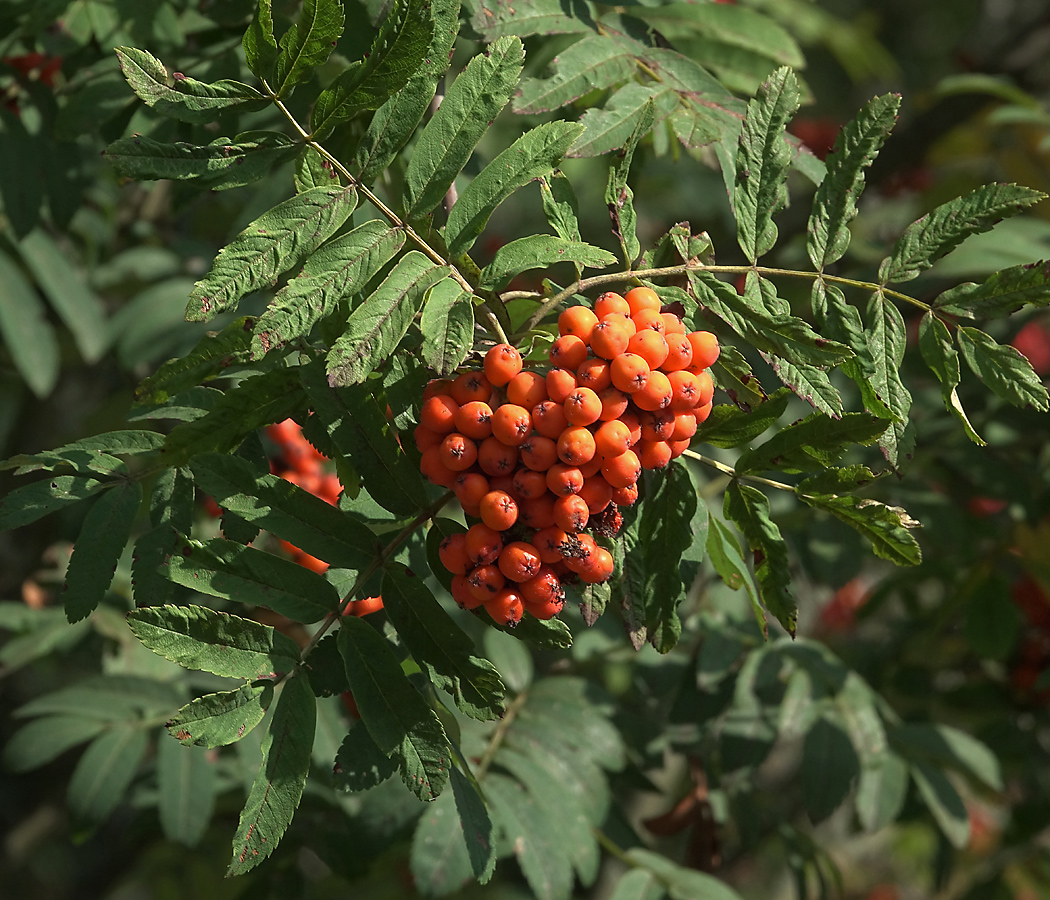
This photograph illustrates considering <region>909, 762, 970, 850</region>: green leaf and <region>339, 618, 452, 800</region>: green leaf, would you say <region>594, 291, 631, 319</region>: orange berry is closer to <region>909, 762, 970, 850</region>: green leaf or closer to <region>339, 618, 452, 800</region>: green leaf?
<region>339, 618, 452, 800</region>: green leaf

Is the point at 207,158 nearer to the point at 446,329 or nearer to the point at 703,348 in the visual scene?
the point at 446,329

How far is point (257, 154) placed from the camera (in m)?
1.04

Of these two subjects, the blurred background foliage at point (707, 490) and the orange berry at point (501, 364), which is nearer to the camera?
the orange berry at point (501, 364)

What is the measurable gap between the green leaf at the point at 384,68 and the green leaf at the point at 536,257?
0.21m

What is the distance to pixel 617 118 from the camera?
Result: 121cm

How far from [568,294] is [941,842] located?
217cm

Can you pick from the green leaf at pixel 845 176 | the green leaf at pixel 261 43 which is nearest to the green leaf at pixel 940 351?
the green leaf at pixel 845 176

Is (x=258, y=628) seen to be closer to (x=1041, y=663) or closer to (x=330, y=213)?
(x=330, y=213)

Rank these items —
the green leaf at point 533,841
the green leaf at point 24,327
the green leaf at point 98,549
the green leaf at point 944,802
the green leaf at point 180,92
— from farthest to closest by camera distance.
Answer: the green leaf at point 24,327
the green leaf at point 944,802
the green leaf at point 533,841
the green leaf at point 98,549
the green leaf at point 180,92

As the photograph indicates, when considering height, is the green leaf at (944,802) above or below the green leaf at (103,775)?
above

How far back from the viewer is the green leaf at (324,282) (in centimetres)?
94

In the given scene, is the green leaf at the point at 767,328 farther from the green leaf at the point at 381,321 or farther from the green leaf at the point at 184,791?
the green leaf at the point at 184,791

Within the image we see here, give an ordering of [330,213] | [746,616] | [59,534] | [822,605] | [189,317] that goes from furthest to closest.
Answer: [822,605], [59,534], [746,616], [330,213], [189,317]

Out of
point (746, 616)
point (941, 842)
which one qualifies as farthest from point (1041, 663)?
point (746, 616)
